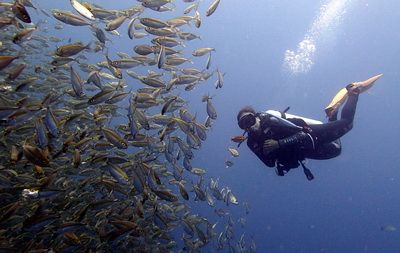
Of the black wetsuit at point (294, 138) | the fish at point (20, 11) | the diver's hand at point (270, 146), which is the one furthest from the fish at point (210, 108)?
the fish at point (20, 11)

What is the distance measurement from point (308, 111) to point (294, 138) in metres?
79.0

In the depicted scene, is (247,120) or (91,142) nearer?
(91,142)

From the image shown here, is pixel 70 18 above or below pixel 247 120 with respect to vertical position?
above

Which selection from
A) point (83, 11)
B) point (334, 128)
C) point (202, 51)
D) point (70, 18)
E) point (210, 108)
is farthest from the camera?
point (202, 51)

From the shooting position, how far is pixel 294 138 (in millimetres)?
6820

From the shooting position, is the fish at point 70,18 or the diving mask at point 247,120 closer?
the fish at point 70,18

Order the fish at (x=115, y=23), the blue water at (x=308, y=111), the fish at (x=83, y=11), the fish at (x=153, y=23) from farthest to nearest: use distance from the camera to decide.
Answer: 1. the blue water at (x=308, y=111)
2. the fish at (x=153, y=23)
3. the fish at (x=115, y=23)
4. the fish at (x=83, y=11)

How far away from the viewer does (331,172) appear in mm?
85438

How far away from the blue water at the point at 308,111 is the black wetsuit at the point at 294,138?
6044 cm

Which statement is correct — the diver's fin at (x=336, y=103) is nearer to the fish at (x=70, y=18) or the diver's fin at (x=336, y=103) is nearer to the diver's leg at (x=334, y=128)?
the diver's leg at (x=334, y=128)

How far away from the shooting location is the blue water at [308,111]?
231 ft

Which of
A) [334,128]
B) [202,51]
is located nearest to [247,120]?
[202,51]

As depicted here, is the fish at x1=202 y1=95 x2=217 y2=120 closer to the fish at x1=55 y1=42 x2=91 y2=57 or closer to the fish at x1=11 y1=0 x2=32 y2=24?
the fish at x1=55 y1=42 x2=91 y2=57

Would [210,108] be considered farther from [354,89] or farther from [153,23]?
[354,89]
